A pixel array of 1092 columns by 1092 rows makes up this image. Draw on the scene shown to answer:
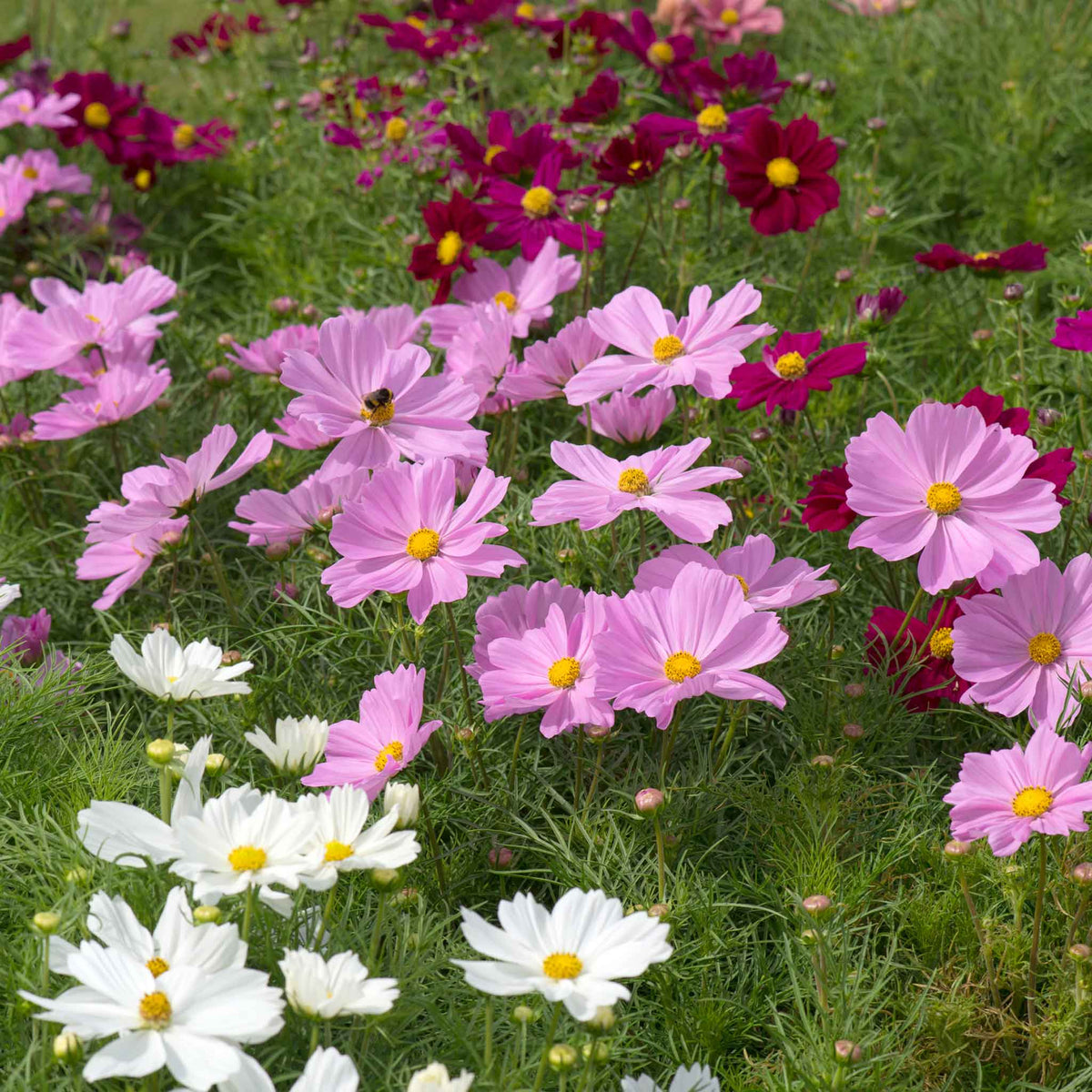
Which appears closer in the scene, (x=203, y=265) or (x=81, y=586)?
(x=81, y=586)

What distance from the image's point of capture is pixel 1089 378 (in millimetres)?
2125

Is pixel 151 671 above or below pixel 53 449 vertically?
above

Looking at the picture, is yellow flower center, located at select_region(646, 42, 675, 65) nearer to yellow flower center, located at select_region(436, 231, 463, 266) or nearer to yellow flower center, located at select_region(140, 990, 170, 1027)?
yellow flower center, located at select_region(436, 231, 463, 266)

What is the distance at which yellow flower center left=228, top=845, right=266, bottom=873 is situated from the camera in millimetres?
1096

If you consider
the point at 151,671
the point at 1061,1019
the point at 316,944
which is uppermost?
the point at 151,671

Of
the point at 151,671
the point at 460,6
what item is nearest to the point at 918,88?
the point at 460,6

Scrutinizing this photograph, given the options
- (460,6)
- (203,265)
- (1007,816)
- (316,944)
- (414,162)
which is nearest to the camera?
(316,944)

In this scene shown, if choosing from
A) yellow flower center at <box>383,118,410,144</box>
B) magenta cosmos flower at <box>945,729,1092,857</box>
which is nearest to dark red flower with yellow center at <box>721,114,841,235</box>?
yellow flower center at <box>383,118,410,144</box>

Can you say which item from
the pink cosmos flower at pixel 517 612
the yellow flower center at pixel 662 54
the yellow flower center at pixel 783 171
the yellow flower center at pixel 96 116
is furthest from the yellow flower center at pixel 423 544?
the yellow flower center at pixel 96 116

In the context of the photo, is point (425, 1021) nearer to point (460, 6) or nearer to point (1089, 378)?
point (1089, 378)

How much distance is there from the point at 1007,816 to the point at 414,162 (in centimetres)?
167

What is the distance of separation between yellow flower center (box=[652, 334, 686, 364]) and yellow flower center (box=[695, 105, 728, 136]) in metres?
0.80

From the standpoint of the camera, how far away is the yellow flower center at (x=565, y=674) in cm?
144

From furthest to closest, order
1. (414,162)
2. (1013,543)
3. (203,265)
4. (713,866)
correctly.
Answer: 1. (203,265)
2. (414,162)
3. (713,866)
4. (1013,543)
